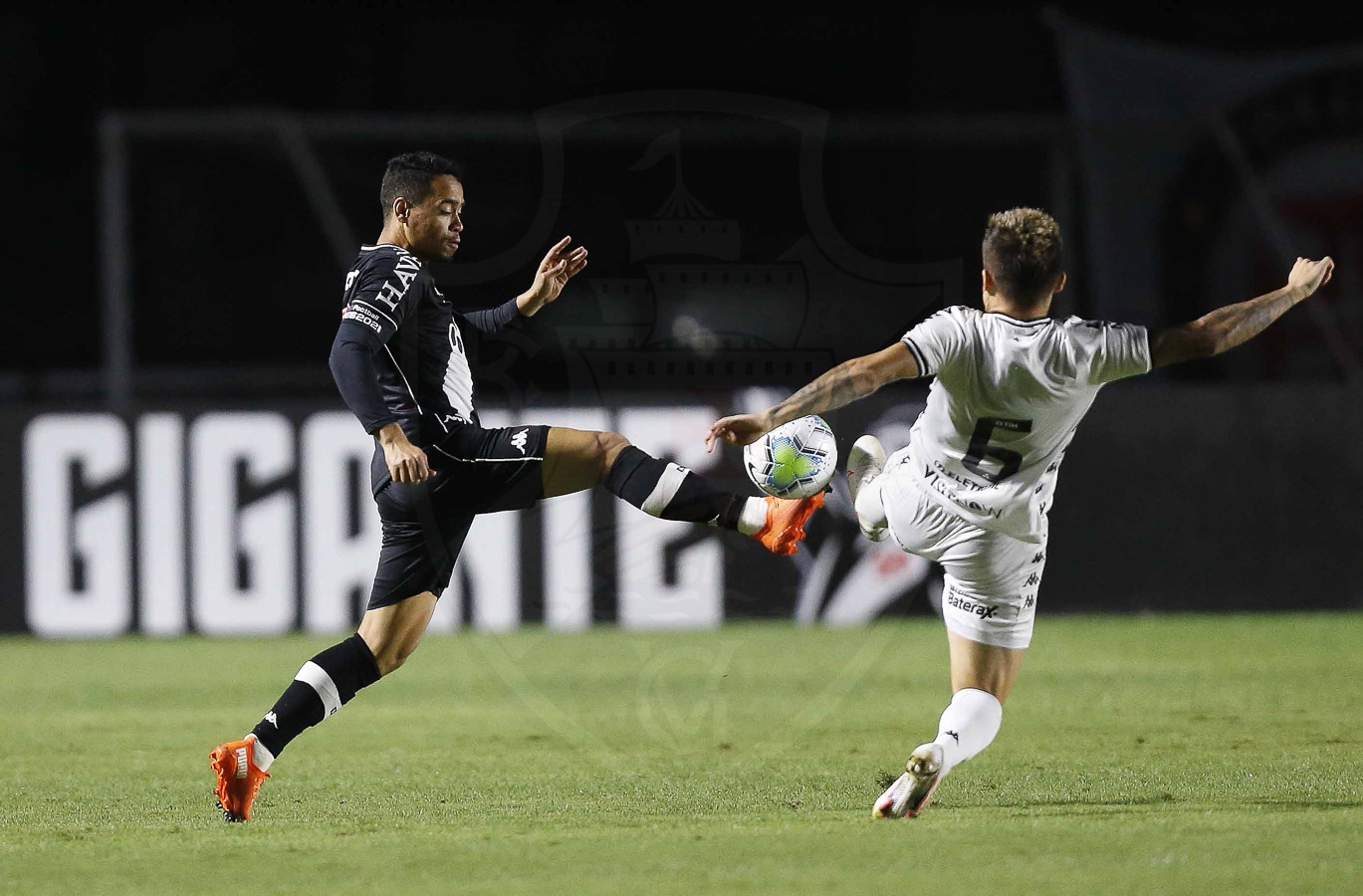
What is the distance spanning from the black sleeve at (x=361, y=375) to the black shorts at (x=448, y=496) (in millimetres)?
346

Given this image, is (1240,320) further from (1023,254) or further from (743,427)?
(743,427)

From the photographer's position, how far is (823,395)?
5.23m

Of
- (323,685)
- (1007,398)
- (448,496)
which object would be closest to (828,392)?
(1007,398)

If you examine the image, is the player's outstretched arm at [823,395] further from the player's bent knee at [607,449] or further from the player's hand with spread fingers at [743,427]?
the player's bent knee at [607,449]

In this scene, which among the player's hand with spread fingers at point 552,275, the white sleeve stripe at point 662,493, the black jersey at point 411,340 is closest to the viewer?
the black jersey at point 411,340

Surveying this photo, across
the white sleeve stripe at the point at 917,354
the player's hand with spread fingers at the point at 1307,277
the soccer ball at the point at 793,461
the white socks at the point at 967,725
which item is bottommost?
the white socks at the point at 967,725

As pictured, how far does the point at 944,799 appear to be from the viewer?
6016mm

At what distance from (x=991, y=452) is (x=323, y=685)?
2331mm

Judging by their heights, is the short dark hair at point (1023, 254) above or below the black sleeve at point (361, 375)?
above

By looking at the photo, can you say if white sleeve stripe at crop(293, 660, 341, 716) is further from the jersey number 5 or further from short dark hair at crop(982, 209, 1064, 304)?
short dark hair at crop(982, 209, 1064, 304)

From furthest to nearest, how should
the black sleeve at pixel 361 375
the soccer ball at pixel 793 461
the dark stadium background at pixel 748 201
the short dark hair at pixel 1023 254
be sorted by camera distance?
the dark stadium background at pixel 748 201, the soccer ball at pixel 793 461, the black sleeve at pixel 361 375, the short dark hair at pixel 1023 254

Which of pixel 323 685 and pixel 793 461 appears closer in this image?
pixel 323 685

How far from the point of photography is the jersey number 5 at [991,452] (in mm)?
5609

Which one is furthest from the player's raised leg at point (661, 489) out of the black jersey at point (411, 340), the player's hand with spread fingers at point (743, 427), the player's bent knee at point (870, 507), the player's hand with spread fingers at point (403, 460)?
the player's hand with spread fingers at point (743, 427)
